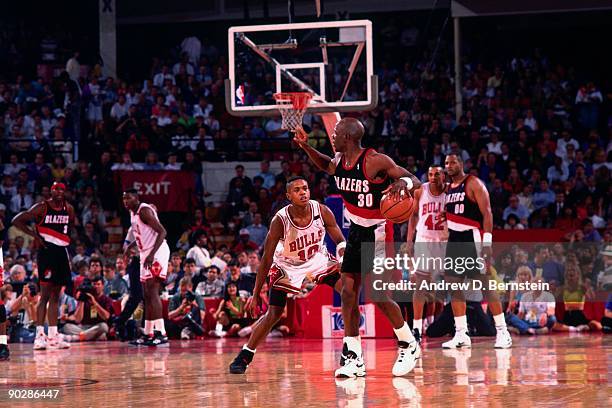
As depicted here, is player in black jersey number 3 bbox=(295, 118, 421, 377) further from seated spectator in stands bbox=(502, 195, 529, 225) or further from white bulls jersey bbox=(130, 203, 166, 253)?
seated spectator in stands bbox=(502, 195, 529, 225)

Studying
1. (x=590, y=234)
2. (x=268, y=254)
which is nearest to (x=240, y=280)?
(x=590, y=234)

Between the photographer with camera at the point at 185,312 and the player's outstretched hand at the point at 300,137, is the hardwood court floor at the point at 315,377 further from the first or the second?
the photographer with camera at the point at 185,312

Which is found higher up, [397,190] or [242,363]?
[397,190]

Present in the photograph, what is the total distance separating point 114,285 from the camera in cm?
1653

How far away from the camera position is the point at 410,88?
956 inches

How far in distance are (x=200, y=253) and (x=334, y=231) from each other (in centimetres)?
827

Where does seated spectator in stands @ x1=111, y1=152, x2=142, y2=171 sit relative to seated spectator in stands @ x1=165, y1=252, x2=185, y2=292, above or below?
above

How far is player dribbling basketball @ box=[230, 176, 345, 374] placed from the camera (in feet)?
30.4

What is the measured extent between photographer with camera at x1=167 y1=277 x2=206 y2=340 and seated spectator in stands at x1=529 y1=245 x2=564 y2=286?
5.14 metres

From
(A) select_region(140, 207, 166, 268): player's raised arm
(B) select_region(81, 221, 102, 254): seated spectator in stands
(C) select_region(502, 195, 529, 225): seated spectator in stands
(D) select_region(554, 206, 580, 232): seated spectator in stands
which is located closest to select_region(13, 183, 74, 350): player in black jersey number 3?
(A) select_region(140, 207, 166, 268): player's raised arm

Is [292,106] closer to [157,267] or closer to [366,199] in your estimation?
[366,199]

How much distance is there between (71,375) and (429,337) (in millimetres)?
6169

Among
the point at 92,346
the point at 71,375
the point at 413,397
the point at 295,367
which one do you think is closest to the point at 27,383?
the point at 71,375

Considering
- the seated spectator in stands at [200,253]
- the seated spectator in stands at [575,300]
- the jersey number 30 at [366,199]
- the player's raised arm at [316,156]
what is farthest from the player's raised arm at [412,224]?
the seated spectator in stands at [200,253]
